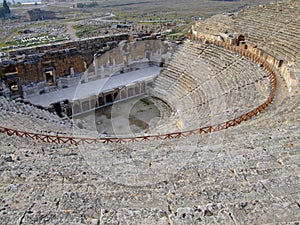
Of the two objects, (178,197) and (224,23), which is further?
(224,23)

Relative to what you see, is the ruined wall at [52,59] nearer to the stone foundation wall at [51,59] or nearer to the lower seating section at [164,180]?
the stone foundation wall at [51,59]

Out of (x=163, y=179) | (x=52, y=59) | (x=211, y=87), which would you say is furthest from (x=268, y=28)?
(x=163, y=179)

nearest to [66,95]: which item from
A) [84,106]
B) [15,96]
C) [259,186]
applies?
[84,106]

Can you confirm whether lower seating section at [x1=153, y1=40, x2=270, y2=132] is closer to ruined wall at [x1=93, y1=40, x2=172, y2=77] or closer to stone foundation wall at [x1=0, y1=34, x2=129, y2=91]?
ruined wall at [x1=93, y1=40, x2=172, y2=77]

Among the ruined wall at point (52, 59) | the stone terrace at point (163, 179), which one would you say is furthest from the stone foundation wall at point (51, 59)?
the stone terrace at point (163, 179)

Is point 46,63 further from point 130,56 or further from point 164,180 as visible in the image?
point 164,180

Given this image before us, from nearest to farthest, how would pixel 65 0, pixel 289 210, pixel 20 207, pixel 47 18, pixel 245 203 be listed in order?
pixel 289 210, pixel 245 203, pixel 20 207, pixel 47 18, pixel 65 0

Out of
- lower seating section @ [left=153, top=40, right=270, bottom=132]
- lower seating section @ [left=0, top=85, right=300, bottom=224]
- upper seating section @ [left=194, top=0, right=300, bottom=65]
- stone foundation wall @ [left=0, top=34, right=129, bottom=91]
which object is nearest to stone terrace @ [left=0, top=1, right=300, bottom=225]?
lower seating section @ [left=0, top=85, right=300, bottom=224]

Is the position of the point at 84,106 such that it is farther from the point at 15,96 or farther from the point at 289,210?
the point at 289,210
